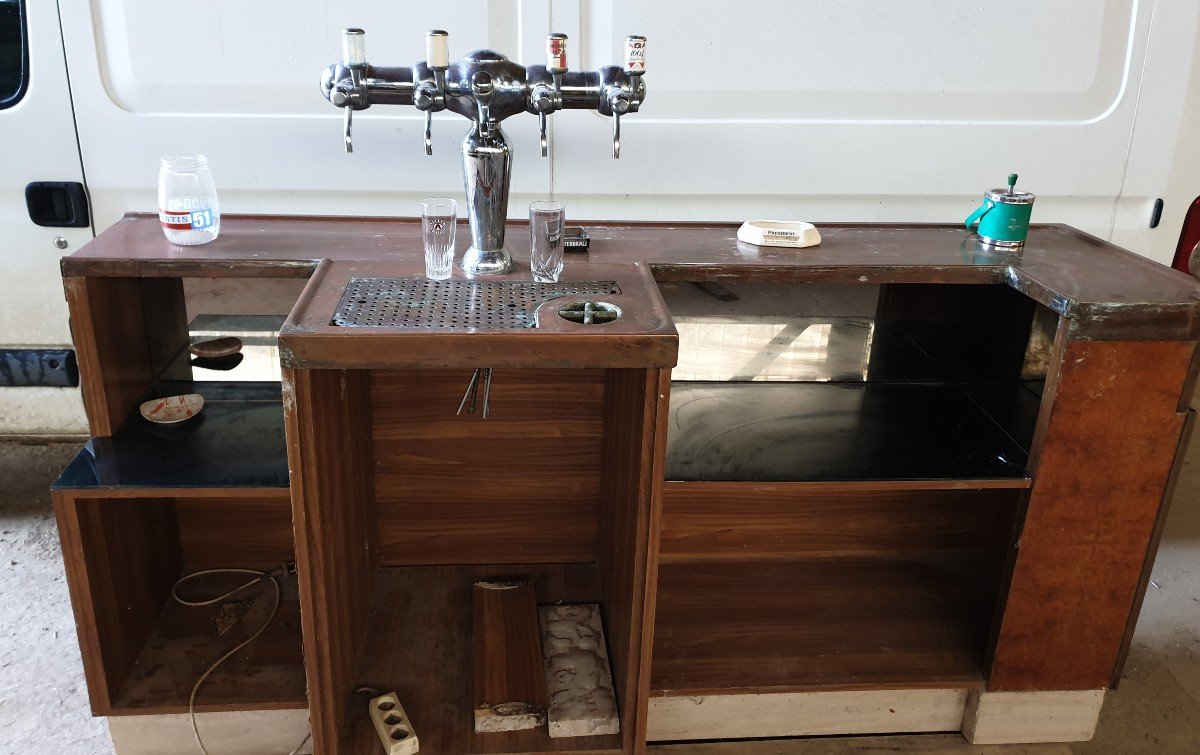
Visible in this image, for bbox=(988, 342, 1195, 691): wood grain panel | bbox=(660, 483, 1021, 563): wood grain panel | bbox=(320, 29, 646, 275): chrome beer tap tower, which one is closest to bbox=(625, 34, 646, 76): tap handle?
bbox=(320, 29, 646, 275): chrome beer tap tower

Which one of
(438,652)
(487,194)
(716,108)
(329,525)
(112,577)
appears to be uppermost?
(716,108)

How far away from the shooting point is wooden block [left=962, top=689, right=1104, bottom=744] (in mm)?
1751

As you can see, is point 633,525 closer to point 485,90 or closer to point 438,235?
point 438,235

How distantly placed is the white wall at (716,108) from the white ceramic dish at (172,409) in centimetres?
37

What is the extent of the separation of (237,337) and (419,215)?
43cm

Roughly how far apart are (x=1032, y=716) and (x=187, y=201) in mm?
1745

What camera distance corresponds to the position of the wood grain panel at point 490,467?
188cm

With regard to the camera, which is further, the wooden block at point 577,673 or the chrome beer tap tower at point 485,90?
the wooden block at point 577,673

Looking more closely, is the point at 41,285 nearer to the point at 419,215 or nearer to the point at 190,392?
the point at 190,392

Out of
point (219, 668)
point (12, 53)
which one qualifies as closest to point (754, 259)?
point (219, 668)

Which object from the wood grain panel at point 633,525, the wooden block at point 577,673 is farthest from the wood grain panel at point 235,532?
the wood grain panel at point 633,525

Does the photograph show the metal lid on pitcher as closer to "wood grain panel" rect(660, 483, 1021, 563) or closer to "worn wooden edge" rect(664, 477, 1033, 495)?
"worn wooden edge" rect(664, 477, 1033, 495)

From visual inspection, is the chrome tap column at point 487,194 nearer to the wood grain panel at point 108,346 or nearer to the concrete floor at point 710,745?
the wood grain panel at point 108,346

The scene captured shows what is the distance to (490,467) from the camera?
1963 millimetres
